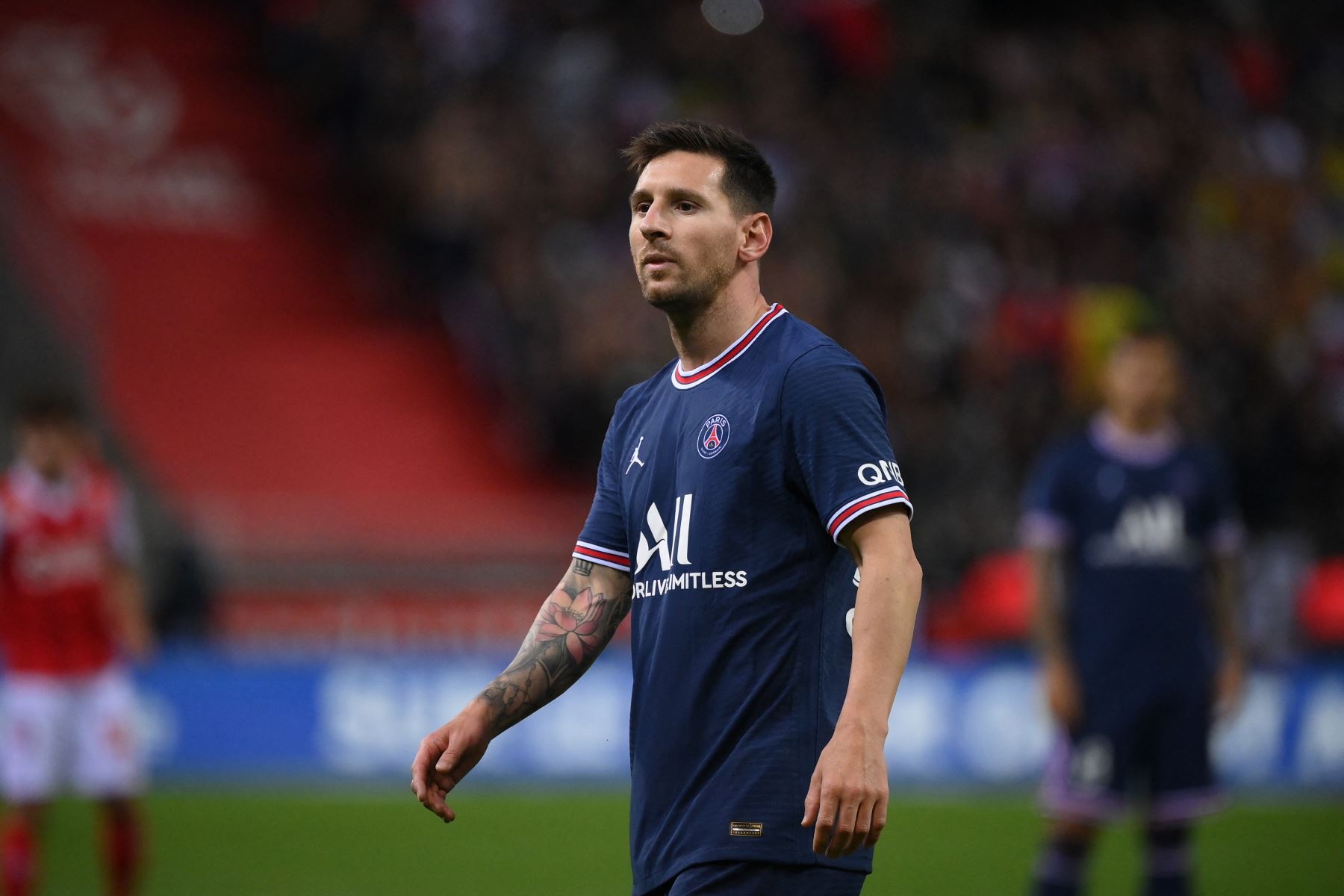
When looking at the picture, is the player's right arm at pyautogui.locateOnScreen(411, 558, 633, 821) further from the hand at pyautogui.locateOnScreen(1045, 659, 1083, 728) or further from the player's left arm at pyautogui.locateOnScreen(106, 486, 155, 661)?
the player's left arm at pyautogui.locateOnScreen(106, 486, 155, 661)

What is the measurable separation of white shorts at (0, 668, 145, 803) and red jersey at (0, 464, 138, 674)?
0.08 m

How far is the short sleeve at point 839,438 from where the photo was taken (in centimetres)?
341

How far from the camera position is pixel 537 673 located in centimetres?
393

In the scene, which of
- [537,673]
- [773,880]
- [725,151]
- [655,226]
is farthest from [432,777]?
[725,151]

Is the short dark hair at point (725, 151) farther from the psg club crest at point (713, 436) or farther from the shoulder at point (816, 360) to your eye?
the psg club crest at point (713, 436)

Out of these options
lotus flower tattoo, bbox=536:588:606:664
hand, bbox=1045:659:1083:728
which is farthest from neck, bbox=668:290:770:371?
hand, bbox=1045:659:1083:728

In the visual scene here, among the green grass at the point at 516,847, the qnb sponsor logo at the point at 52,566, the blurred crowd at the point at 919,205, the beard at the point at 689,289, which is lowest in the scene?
the green grass at the point at 516,847

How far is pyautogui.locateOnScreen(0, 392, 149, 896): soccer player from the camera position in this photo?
331 inches

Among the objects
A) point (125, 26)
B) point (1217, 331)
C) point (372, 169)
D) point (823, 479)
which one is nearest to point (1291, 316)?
point (1217, 331)

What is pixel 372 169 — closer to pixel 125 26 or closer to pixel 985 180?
pixel 125 26

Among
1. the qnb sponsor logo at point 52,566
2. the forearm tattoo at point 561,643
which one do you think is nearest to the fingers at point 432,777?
the forearm tattoo at point 561,643

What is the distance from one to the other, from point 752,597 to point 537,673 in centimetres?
62

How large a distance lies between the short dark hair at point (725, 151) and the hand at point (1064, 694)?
3711mm

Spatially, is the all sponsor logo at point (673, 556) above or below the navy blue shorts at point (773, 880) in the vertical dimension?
above
